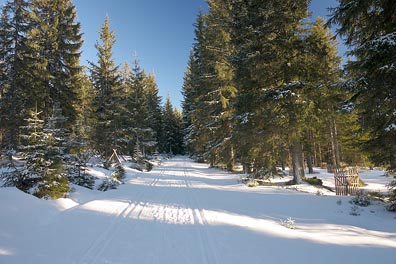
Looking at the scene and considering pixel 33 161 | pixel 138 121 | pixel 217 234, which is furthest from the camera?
pixel 138 121

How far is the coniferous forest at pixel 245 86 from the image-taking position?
769 cm

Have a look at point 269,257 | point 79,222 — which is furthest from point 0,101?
point 269,257

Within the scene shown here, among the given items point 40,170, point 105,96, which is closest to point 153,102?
point 105,96

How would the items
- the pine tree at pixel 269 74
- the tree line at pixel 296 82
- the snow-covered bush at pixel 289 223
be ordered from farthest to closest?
the pine tree at pixel 269 74
the tree line at pixel 296 82
the snow-covered bush at pixel 289 223

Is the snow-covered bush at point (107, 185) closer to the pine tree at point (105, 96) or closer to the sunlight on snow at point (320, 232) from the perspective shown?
the sunlight on snow at point (320, 232)

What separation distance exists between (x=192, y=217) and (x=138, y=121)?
89.7 ft

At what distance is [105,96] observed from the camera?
82.7 ft

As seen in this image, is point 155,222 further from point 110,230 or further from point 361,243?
point 361,243

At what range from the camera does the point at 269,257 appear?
4.70 metres

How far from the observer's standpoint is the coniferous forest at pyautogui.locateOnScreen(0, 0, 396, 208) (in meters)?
7.69

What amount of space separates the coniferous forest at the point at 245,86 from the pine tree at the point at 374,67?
1.1 inches

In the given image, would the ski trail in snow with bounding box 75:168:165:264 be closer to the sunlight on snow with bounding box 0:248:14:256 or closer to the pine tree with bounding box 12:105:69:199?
the sunlight on snow with bounding box 0:248:14:256

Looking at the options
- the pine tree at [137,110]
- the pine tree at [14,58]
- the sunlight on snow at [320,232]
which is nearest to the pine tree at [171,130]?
the pine tree at [137,110]

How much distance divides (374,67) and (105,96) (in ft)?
76.5
